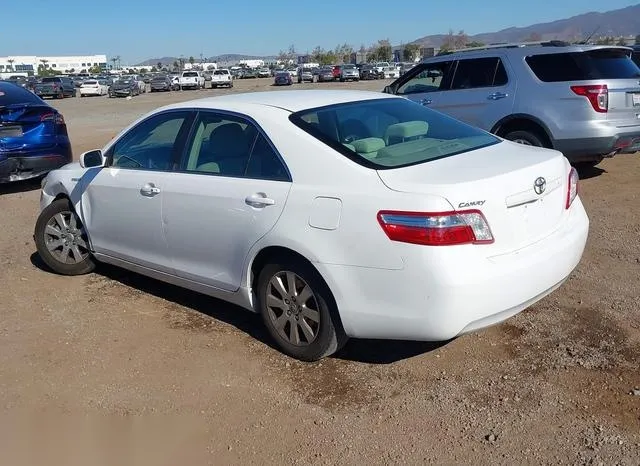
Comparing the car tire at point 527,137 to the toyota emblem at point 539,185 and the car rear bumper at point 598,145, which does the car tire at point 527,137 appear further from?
the toyota emblem at point 539,185

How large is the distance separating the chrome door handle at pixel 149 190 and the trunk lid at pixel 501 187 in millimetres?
1859

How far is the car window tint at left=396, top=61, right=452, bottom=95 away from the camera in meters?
9.70

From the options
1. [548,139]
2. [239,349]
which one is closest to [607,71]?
[548,139]

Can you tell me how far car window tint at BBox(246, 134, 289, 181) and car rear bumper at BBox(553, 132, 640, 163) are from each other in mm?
5267

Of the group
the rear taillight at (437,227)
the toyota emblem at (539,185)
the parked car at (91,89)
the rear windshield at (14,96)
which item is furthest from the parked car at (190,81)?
the rear taillight at (437,227)

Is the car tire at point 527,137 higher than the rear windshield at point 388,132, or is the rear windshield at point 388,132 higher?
the rear windshield at point 388,132

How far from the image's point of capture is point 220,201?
167 inches

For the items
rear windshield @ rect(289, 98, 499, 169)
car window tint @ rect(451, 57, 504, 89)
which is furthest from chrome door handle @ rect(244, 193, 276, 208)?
car window tint @ rect(451, 57, 504, 89)

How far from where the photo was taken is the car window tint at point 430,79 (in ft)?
31.8

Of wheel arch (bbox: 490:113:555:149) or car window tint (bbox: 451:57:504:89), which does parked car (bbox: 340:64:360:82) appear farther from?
wheel arch (bbox: 490:113:555:149)

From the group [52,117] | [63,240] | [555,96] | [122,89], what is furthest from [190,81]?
[63,240]

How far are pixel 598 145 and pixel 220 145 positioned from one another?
5.46 meters

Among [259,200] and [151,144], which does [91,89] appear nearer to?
[151,144]

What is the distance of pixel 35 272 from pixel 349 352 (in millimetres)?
3404
